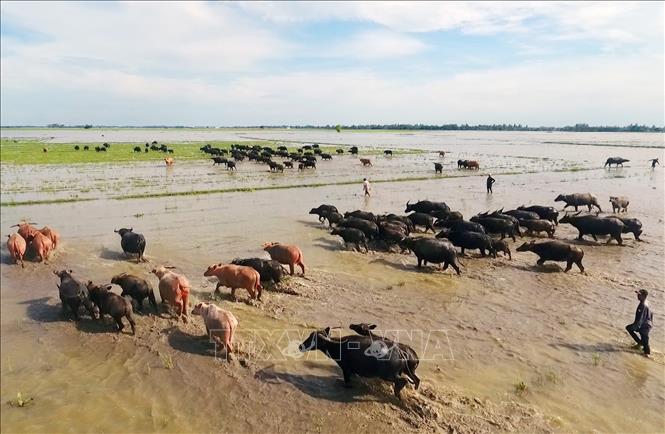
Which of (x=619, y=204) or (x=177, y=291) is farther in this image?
(x=619, y=204)

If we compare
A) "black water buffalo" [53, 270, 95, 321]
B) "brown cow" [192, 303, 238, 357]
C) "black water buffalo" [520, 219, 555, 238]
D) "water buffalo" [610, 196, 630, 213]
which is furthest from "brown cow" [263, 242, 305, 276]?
"water buffalo" [610, 196, 630, 213]

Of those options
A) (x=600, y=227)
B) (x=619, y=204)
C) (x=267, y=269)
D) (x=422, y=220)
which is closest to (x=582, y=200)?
(x=619, y=204)

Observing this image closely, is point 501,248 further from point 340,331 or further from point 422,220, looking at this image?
point 340,331

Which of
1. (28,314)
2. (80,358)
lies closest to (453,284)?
(80,358)

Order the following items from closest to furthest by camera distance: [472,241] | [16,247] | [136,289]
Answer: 1. [136,289]
2. [16,247]
3. [472,241]

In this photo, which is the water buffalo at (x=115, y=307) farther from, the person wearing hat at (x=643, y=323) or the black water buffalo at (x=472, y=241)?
the black water buffalo at (x=472, y=241)

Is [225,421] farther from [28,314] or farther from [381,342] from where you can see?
[28,314]

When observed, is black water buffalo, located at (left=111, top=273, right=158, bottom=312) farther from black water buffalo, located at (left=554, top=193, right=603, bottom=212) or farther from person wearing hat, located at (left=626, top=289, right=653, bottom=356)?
black water buffalo, located at (left=554, top=193, right=603, bottom=212)
